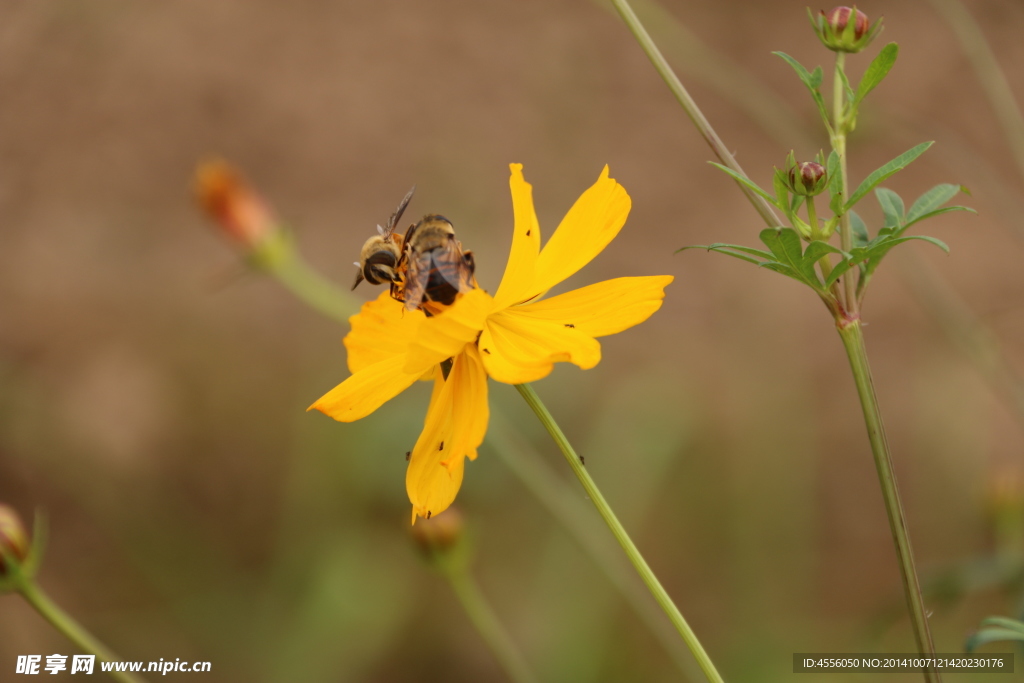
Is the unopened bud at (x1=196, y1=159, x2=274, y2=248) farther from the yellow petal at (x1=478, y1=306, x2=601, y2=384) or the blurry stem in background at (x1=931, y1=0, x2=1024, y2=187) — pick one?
the blurry stem in background at (x1=931, y1=0, x2=1024, y2=187)

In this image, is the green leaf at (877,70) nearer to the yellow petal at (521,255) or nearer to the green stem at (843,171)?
the green stem at (843,171)

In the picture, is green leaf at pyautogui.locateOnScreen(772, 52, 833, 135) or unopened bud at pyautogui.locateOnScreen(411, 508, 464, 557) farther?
unopened bud at pyautogui.locateOnScreen(411, 508, 464, 557)

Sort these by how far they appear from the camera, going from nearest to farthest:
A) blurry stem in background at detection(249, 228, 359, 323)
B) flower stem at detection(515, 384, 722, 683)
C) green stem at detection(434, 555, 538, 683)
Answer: flower stem at detection(515, 384, 722, 683) < green stem at detection(434, 555, 538, 683) < blurry stem in background at detection(249, 228, 359, 323)

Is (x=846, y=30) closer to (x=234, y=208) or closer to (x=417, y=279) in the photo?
(x=417, y=279)

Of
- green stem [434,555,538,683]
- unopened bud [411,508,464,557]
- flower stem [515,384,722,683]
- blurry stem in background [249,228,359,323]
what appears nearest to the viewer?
flower stem [515,384,722,683]

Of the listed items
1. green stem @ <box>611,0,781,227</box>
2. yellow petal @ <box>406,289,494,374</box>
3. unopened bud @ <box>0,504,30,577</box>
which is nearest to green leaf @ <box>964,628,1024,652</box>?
green stem @ <box>611,0,781,227</box>

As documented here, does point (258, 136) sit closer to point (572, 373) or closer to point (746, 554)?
point (572, 373)

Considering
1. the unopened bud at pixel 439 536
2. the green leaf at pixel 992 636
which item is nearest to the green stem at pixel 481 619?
the unopened bud at pixel 439 536
